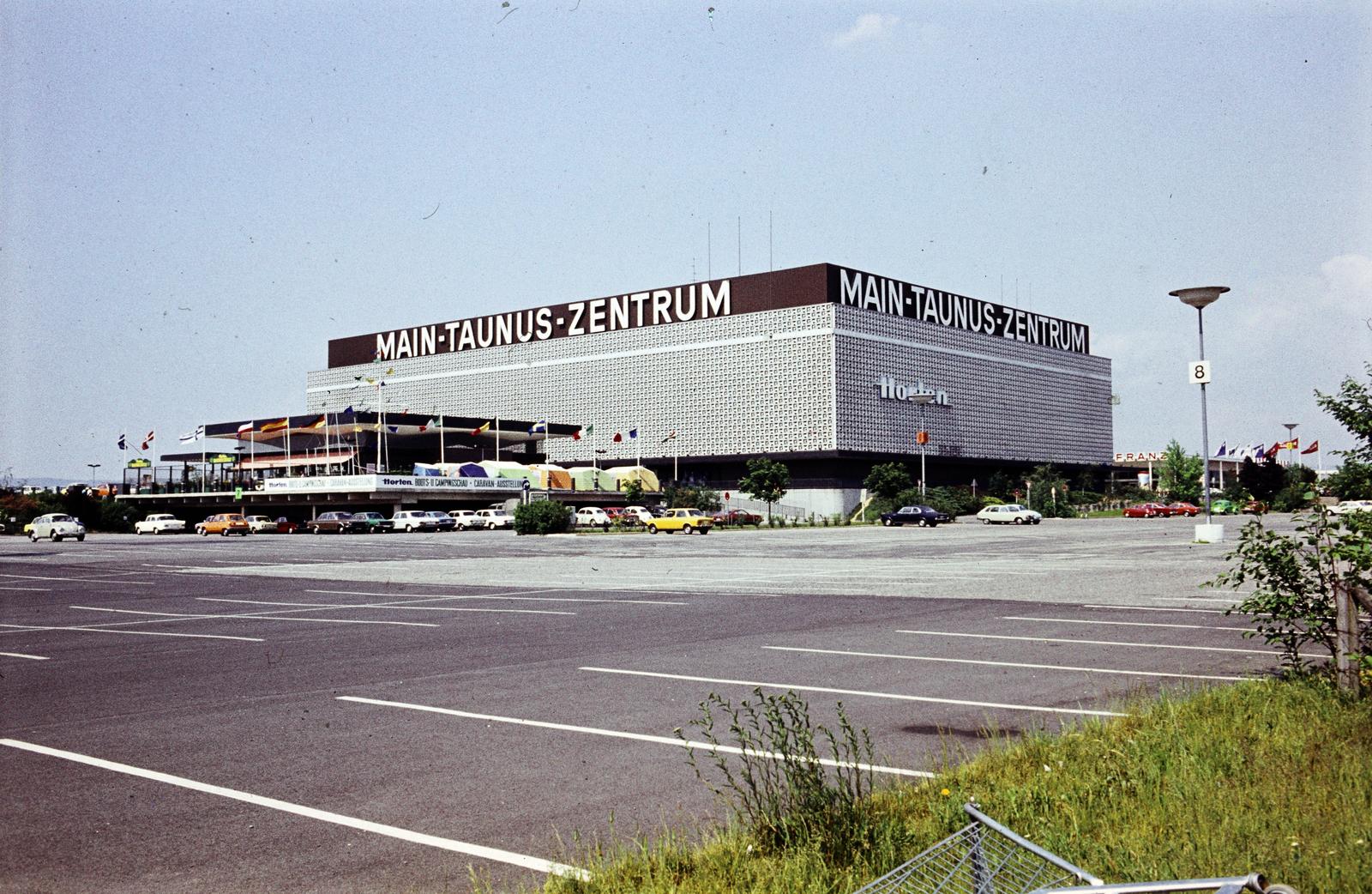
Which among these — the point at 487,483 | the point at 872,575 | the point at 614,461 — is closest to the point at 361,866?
the point at 872,575

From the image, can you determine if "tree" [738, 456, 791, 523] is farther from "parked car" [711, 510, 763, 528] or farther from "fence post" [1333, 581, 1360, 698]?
"fence post" [1333, 581, 1360, 698]

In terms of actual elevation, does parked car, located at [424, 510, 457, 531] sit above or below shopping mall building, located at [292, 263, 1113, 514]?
below

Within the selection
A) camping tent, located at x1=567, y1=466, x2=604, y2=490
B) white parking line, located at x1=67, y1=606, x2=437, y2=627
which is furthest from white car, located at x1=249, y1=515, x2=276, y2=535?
white parking line, located at x1=67, y1=606, x2=437, y2=627

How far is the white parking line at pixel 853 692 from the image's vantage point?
29.0 ft

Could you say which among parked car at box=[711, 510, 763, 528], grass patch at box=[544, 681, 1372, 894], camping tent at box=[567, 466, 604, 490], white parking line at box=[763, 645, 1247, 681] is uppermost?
camping tent at box=[567, 466, 604, 490]

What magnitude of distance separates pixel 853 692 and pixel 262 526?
82053mm

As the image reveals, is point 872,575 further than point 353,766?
Yes

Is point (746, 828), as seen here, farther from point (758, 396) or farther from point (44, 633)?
point (758, 396)

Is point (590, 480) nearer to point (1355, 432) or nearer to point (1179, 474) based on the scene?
point (1179, 474)

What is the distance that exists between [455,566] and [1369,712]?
28587 mm

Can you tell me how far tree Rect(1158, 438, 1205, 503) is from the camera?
124925 millimetres

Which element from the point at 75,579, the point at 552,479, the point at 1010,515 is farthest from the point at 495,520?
the point at 75,579

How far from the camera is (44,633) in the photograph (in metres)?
16.3

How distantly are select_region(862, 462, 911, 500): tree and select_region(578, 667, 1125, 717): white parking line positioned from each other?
89676mm
